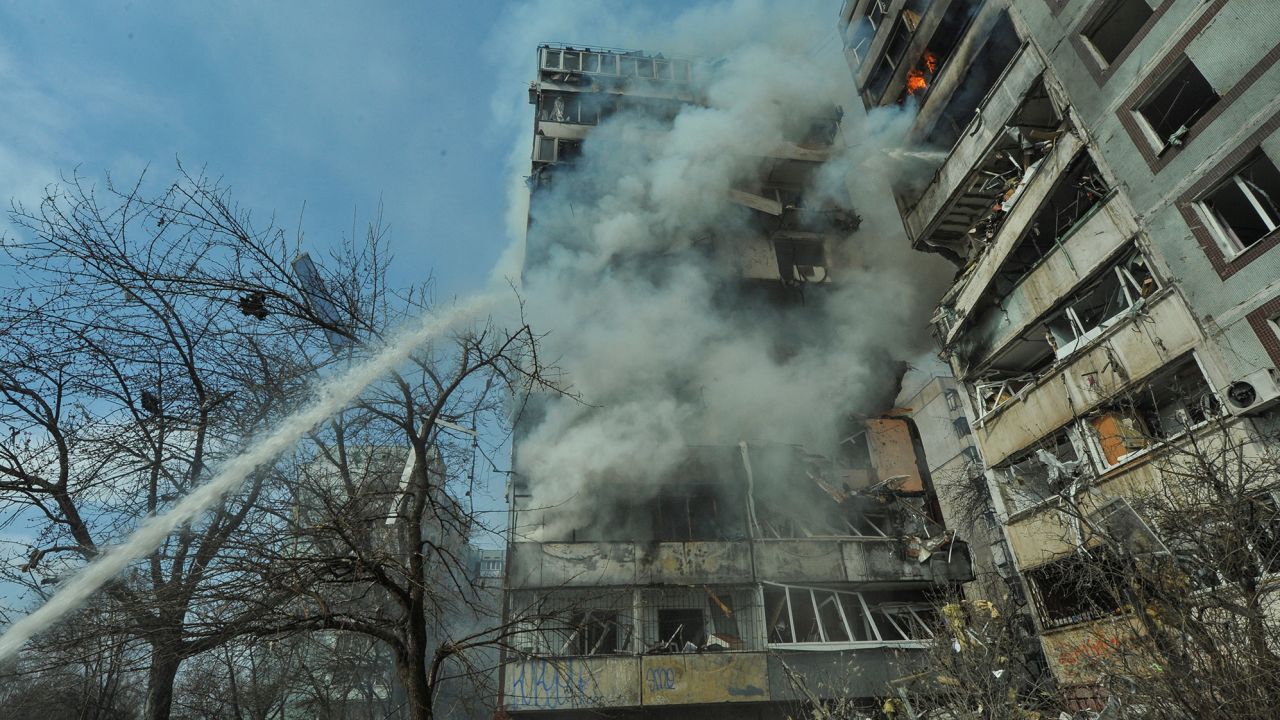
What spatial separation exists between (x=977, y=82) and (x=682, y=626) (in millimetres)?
19196

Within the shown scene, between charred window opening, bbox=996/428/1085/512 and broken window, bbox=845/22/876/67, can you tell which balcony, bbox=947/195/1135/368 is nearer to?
charred window opening, bbox=996/428/1085/512

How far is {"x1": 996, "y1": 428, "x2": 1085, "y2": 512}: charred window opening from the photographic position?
1445 cm

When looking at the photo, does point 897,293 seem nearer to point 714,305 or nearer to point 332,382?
point 714,305

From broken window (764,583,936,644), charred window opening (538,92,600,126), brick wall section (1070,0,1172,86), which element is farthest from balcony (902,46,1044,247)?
charred window opening (538,92,600,126)

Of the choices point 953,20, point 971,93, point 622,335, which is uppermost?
point 953,20

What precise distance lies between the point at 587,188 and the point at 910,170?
603 inches

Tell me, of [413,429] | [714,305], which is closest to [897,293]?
[714,305]

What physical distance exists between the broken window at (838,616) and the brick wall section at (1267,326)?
13969 mm

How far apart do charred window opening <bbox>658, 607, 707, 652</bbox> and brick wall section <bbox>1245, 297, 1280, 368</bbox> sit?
16.4 meters

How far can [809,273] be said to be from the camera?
32781mm

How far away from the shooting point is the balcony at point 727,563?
70.1ft

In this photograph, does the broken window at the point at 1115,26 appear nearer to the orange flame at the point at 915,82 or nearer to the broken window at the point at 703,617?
the orange flame at the point at 915,82

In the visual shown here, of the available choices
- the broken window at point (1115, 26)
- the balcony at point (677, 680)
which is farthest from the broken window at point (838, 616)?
the broken window at point (1115, 26)

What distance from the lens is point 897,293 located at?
29094 millimetres
